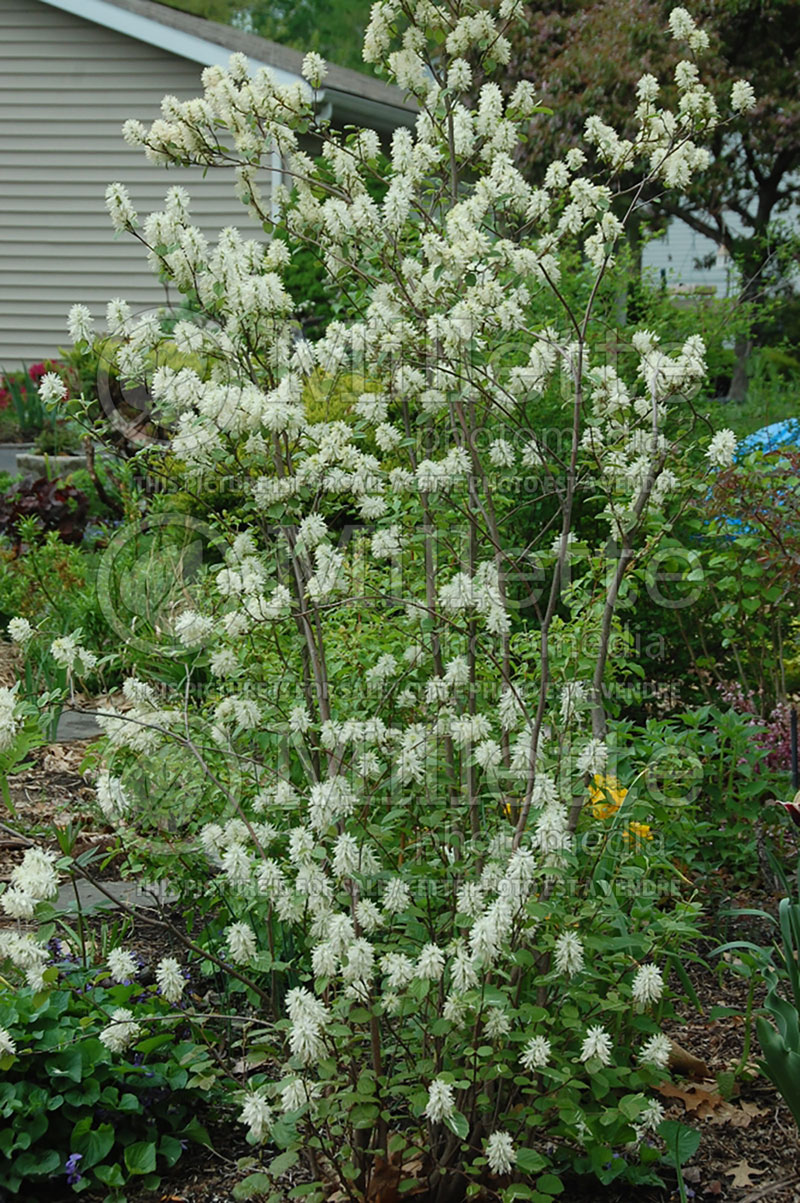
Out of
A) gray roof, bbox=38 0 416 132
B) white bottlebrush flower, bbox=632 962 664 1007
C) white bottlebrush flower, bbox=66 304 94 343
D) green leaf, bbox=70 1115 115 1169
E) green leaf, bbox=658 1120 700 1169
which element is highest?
gray roof, bbox=38 0 416 132

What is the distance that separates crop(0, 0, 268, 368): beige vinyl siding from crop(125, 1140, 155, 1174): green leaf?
9.00 meters

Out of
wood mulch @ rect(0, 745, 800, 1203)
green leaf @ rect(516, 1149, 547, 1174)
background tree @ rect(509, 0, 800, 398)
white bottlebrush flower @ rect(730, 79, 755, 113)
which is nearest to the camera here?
green leaf @ rect(516, 1149, 547, 1174)

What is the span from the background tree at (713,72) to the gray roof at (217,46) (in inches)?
64.3

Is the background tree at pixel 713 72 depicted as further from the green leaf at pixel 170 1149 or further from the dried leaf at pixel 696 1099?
the green leaf at pixel 170 1149

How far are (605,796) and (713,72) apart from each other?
11.7m

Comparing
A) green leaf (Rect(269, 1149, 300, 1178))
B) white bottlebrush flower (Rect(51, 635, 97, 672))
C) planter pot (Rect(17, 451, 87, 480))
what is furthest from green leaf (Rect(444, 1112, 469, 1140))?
planter pot (Rect(17, 451, 87, 480))

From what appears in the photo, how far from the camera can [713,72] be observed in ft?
41.1

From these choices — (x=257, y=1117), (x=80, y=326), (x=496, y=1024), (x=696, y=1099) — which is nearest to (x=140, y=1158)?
(x=257, y=1117)

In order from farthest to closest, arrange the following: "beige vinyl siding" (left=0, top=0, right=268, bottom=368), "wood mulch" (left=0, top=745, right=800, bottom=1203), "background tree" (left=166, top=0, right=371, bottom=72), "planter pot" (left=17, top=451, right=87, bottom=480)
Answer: "background tree" (left=166, top=0, right=371, bottom=72), "beige vinyl siding" (left=0, top=0, right=268, bottom=368), "planter pot" (left=17, top=451, right=87, bottom=480), "wood mulch" (left=0, top=745, right=800, bottom=1203)

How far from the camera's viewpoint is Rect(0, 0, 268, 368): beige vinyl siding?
10500mm

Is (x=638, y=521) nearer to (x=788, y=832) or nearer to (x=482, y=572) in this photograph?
(x=482, y=572)

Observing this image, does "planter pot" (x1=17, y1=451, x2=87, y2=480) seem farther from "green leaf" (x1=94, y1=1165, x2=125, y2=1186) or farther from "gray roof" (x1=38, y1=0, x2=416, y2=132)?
"green leaf" (x1=94, y1=1165, x2=125, y2=1186)

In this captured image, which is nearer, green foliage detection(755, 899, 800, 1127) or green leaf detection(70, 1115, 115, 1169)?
green foliage detection(755, 899, 800, 1127)

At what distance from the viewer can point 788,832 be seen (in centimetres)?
345
